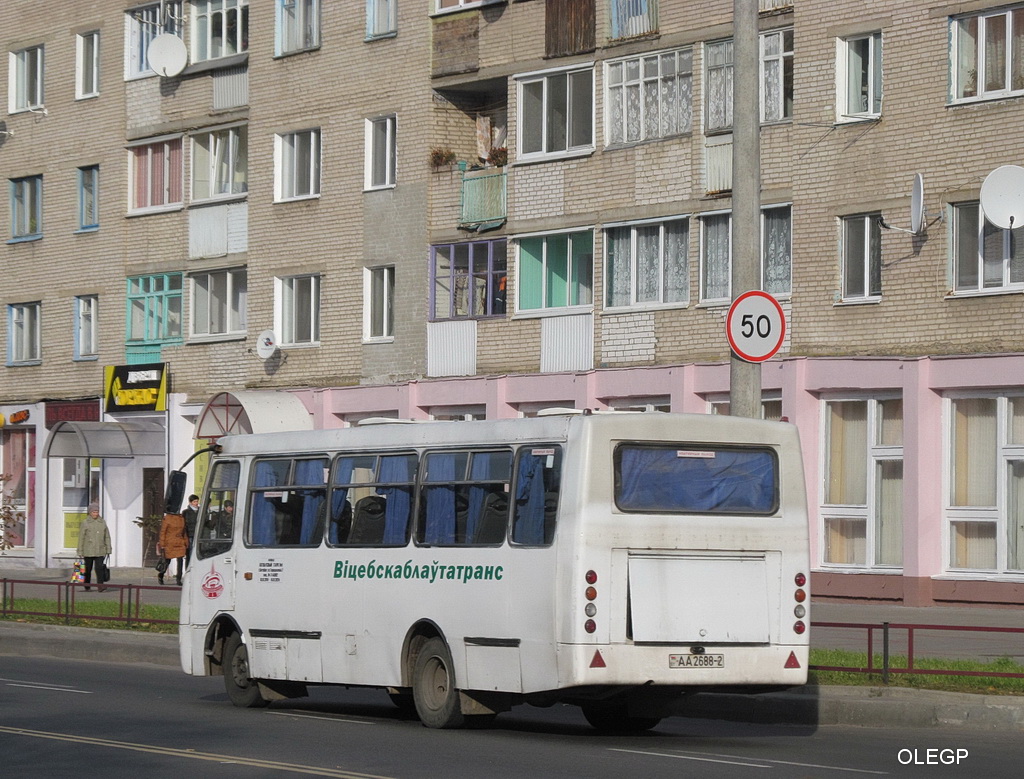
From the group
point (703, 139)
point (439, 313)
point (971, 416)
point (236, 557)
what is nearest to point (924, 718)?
point (236, 557)

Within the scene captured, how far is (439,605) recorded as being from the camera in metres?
15.9

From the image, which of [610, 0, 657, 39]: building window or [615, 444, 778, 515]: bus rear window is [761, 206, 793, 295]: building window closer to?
[610, 0, 657, 39]: building window

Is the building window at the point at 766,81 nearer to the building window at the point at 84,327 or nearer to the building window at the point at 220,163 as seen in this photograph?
the building window at the point at 220,163

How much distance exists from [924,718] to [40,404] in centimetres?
3640

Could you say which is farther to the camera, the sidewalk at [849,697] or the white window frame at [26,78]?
the white window frame at [26,78]

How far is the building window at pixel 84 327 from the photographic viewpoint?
47.8 meters

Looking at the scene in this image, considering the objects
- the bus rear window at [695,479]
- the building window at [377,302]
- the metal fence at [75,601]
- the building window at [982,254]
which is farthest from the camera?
the building window at [377,302]

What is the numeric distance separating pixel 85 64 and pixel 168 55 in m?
4.60

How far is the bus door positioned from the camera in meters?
18.6

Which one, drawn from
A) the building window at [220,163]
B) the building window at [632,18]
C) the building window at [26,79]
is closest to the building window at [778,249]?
the building window at [632,18]

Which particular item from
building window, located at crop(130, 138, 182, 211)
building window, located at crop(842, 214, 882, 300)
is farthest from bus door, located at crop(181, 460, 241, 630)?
building window, located at crop(130, 138, 182, 211)

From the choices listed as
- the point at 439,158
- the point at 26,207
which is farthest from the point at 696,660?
the point at 26,207

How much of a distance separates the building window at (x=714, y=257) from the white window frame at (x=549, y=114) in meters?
3.18

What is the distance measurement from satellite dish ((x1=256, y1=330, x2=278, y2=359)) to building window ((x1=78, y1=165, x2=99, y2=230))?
26.2 ft
